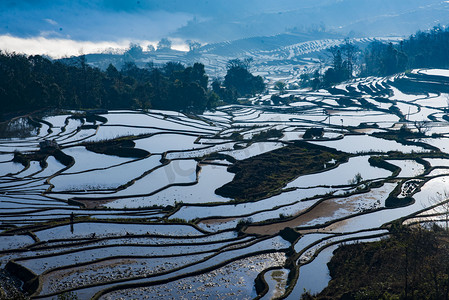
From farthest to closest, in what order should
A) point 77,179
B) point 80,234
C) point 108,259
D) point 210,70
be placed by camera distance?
point 210,70, point 77,179, point 80,234, point 108,259

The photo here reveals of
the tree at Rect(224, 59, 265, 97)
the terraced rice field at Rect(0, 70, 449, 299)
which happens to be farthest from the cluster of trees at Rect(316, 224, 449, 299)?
the tree at Rect(224, 59, 265, 97)

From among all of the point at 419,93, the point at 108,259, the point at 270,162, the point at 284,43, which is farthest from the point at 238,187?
the point at 284,43

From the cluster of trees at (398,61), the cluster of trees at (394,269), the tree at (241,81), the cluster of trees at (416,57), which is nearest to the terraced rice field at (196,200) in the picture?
the cluster of trees at (394,269)

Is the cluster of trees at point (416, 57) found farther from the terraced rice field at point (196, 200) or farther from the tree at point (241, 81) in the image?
the terraced rice field at point (196, 200)

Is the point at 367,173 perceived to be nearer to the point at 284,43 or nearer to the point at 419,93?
the point at 419,93

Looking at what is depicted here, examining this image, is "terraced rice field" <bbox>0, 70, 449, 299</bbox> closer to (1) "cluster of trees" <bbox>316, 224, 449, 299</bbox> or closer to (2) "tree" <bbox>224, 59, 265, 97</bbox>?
(1) "cluster of trees" <bbox>316, 224, 449, 299</bbox>

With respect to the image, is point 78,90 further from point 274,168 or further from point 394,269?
point 394,269

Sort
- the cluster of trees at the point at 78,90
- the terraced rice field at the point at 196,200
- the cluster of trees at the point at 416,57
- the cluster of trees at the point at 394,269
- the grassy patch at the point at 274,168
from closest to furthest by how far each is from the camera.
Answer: the cluster of trees at the point at 394,269
the terraced rice field at the point at 196,200
the grassy patch at the point at 274,168
the cluster of trees at the point at 78,90
the cluster of trees at the point at 416,57
